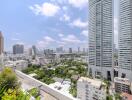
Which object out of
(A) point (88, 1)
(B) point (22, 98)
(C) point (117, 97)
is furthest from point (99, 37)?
(B) point (22, 98)

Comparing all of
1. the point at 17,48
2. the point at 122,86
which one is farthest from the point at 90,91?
the point at 17,48

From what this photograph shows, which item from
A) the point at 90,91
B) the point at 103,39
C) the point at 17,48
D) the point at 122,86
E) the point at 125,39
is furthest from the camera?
the point at 17,48

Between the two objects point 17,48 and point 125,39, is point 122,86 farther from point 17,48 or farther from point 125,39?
point 17,48

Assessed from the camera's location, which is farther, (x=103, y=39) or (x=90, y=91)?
(x=103, y=39)

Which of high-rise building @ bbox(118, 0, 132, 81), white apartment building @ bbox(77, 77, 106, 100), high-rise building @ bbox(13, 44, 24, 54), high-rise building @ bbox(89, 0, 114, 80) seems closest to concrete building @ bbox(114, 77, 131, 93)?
high-rise building @ bbox(118, 0, 132, 81)

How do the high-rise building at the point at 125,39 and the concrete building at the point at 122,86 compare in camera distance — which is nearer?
the concrete building at the point at 122,86

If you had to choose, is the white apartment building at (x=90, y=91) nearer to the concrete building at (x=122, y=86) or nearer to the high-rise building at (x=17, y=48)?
the concrete building at (x=122, y=86)

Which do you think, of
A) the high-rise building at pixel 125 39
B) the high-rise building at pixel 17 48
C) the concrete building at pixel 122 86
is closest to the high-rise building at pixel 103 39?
the high-rise building at pixel 125 39

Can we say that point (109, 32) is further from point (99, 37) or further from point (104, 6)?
point (104, 6)

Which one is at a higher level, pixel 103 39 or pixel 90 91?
pixel 103 39

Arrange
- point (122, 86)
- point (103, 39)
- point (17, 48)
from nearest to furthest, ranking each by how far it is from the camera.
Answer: point (122, 86) → point (103, 39) → point (17, 48)
